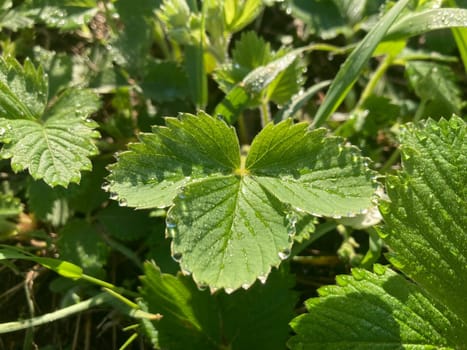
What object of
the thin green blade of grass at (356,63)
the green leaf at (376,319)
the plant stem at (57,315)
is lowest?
the plant stem at (57,315)

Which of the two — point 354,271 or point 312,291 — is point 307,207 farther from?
point 312,291

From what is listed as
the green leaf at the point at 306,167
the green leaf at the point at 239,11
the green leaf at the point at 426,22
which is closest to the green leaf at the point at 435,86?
the green leaf at the point at 426,22

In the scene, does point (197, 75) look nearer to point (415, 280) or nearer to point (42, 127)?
point (42, 127)

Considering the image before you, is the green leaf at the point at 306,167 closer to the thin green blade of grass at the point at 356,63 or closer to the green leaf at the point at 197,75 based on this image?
the thin green blade of grass at the point at 356,63

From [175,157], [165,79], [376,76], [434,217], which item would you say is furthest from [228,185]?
[376,76]

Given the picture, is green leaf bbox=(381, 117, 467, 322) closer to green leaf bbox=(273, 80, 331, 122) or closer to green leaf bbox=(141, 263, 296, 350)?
green leaf bbox=(141, 263, 296, 350)
